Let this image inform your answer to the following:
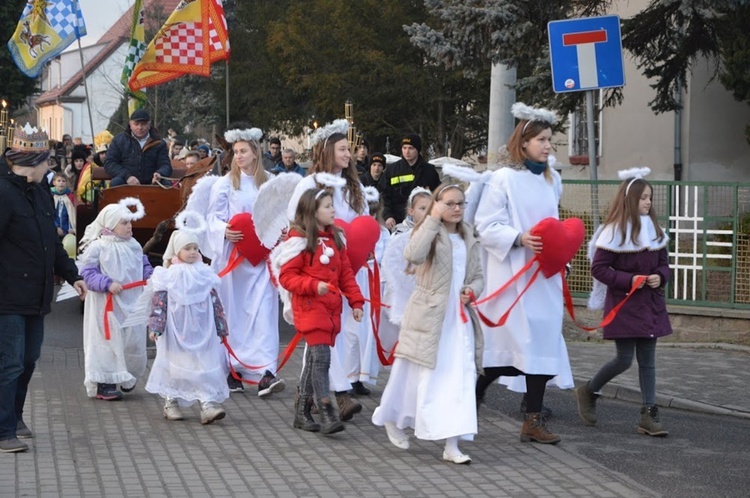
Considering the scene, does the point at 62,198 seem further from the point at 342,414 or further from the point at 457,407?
the point at 457,407

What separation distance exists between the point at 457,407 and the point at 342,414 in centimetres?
160

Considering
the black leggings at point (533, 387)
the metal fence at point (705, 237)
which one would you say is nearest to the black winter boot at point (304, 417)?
the black leggings at point (533, 387)

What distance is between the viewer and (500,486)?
720 cm

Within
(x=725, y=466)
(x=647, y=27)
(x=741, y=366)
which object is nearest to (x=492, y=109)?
(x=647, y=27)

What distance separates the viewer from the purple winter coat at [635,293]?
29.2 ft

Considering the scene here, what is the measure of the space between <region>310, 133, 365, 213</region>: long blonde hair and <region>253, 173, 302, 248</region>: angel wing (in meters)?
0.19

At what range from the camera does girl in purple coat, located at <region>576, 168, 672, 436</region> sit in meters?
8.91

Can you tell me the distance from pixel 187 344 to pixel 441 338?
6.87 feet

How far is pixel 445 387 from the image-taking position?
7.78 meters

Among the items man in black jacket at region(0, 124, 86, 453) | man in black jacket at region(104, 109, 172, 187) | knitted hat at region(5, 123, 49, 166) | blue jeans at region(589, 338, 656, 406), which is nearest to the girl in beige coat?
blue jeans at region(589, 338, 656, 406)

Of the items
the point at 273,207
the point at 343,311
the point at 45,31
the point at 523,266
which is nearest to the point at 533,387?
the point at 523,266

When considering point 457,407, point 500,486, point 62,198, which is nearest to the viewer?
point 500,486

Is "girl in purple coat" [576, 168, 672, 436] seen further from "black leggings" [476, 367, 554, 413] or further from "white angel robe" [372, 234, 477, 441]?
"white angel robe" [372, 234, 477, 441]

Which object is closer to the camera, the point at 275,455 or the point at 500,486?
the point at 500,486
